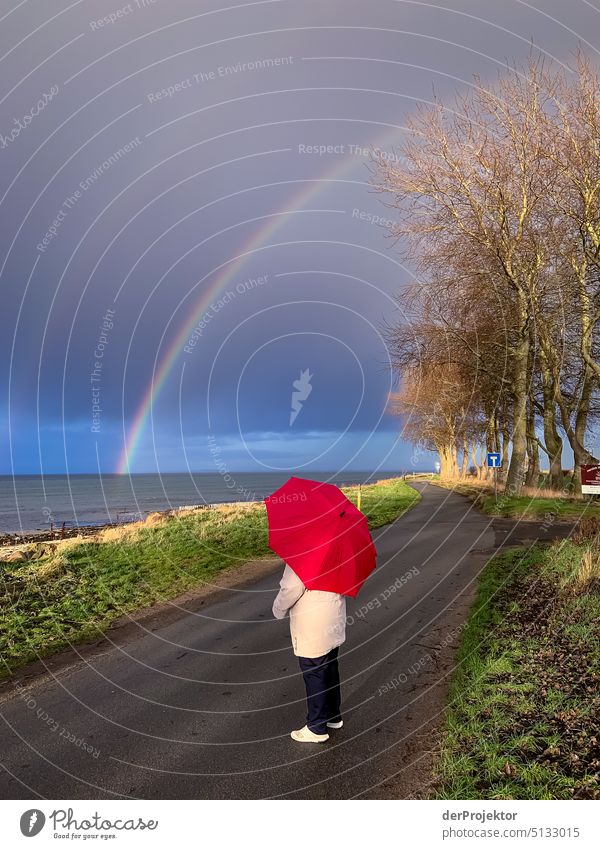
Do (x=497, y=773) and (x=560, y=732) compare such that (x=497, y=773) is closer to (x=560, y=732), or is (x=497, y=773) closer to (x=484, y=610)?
(x=560, y=732)

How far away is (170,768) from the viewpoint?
5078 mm

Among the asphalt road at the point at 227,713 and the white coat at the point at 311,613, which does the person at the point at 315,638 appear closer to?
the white coat at the point at 311,613

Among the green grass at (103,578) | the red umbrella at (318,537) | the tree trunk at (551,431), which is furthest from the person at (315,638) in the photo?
the tree trunk at (551,431)

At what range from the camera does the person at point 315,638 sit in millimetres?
5332

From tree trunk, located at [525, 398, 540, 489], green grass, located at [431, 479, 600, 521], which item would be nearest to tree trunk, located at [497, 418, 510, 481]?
tree trunk, located at [525, 398, 540, 489]

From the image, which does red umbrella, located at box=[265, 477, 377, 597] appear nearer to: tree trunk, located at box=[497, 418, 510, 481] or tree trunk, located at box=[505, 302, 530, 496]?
tree trunk, located at box=[505, 302, 530, 496]

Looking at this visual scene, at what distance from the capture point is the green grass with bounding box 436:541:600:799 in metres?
4.61

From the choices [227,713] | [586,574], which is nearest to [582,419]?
[586,574]

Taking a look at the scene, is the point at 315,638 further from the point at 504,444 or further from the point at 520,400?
the point at 504,444

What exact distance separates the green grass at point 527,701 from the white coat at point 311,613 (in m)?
1.39

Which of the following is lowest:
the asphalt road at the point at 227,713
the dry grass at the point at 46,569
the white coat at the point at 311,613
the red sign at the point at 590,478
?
the asphalt road at the point at 227,713

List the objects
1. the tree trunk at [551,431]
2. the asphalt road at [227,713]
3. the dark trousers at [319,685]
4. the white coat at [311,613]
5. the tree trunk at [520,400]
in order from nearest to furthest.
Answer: the asphalt road at [227,713], the white coat at [311,613], the dark trousers at [319,685], the tree trunk at [520,400], the tree trunk at [551,431]

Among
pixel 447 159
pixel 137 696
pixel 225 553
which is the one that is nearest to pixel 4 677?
pixel 137 696

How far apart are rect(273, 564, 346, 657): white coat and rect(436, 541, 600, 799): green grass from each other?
1.39 meters
